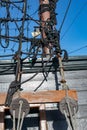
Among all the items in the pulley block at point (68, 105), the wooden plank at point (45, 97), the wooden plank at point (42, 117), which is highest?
the wooden plank at point (45, 97)

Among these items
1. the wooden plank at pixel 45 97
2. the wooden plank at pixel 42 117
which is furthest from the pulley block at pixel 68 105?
the wooden plank at pixel 42 117

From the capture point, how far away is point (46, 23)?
10281mm

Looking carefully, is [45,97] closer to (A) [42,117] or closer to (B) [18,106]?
(A) [42,117]

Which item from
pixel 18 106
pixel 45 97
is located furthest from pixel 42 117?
pixel 18 106

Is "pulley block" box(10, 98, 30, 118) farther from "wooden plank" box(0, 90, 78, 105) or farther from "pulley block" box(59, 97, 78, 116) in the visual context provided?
"pulley block" box(59, 97, 78, 116)

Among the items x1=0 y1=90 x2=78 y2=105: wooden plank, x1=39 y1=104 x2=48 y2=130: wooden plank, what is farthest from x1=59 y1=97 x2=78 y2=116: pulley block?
x1=39 y1=104 x2=48 y2=130: wooden plank

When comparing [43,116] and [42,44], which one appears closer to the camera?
[43,116]

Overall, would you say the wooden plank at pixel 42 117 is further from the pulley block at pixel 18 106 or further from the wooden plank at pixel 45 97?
the pulley block at pixel 18 106

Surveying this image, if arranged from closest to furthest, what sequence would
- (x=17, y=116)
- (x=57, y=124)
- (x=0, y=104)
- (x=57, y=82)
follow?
(x=17, y=116), (x=0, y=104), (x=57, y=124), (x=57, y=82)

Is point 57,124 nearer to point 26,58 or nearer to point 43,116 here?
point 43,116

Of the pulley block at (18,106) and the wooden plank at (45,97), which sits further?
the wooden plank at (45,97)

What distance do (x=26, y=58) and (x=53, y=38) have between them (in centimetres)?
159

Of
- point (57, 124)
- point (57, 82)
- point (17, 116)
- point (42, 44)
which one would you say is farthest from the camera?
point (42, 44)

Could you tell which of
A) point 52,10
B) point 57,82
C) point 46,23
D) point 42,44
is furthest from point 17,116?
point 52,10
